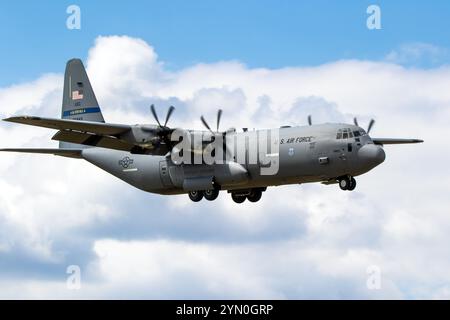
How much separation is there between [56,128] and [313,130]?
1086 centimetres

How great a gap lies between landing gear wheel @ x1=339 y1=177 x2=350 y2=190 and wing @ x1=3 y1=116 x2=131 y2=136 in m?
9.41

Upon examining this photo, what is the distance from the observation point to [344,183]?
37469 millimetres

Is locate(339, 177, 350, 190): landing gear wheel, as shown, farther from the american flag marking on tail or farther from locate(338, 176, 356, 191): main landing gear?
the american flag marking on tail

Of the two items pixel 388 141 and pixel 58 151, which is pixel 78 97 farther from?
pixel 388 141

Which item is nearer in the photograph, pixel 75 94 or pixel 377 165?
pixel 377 165

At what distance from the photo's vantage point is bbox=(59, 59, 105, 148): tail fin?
4484 cm

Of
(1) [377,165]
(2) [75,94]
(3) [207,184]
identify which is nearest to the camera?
(1) [377,165]

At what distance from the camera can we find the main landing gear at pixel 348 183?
37.4m

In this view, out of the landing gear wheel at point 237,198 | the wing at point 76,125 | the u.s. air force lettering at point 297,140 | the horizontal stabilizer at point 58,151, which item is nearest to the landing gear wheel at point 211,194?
the landing gear wheel at point 237,198

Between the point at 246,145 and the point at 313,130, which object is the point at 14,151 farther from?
the point at 313,130

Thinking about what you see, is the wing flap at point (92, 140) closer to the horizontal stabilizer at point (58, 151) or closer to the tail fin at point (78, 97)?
the horizontal stabilizer at point (58, 151)

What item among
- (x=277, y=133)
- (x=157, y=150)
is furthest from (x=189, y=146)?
(x=277, y=133)

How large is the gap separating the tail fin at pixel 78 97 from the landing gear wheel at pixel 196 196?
294 inches

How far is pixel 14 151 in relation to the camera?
40531 millimetres
